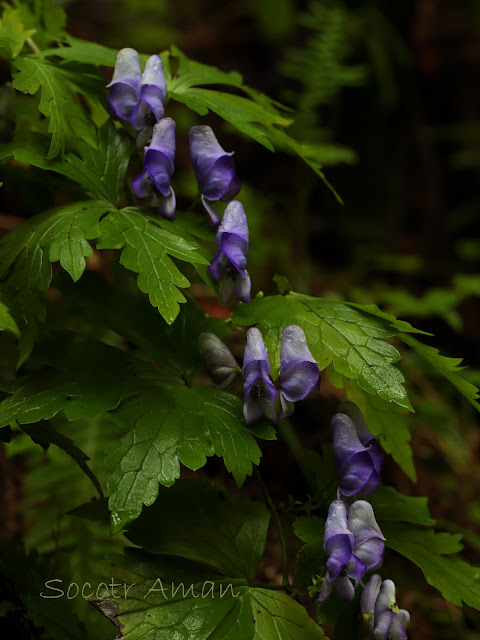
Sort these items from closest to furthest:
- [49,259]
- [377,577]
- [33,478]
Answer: [49,259]
[377,577]
[33,478]

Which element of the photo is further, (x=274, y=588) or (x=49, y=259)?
(x=274, y=588)

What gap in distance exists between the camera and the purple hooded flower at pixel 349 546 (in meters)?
1.10

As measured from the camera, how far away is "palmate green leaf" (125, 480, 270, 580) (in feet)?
3.97

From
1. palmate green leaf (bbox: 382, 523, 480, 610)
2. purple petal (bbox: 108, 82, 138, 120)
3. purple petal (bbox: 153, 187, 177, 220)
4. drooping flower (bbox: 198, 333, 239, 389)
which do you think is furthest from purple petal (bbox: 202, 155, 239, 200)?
palmate green leaf (bbox: 382, 523, 480, 610)

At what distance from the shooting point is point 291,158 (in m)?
5.17

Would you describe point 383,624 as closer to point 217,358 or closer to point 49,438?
point 217,358

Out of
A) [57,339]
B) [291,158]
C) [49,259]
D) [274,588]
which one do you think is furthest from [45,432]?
[291,158]

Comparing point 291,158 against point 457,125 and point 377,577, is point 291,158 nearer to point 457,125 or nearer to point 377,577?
point 457,125

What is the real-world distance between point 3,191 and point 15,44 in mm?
2067

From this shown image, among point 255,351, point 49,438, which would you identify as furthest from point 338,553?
point 49,438

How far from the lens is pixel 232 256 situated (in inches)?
49.1

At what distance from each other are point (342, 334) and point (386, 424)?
12.5 inches

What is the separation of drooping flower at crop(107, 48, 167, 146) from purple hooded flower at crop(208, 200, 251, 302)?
26 centimetres

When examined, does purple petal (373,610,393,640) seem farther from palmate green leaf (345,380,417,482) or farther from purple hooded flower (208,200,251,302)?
purple hooded flower (208,200,251,302)
